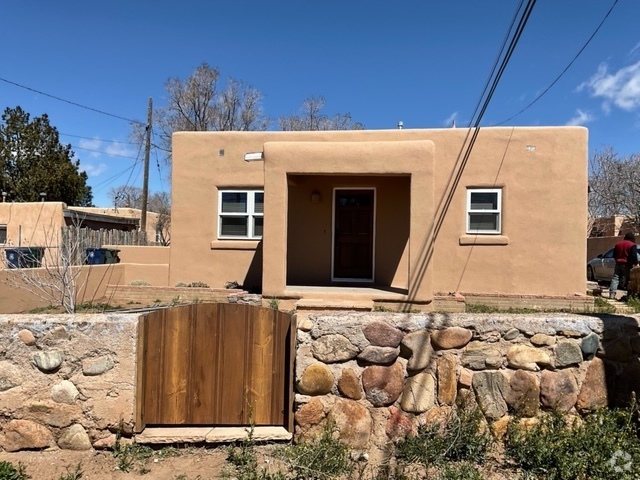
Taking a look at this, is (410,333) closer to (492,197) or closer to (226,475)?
(226,475)

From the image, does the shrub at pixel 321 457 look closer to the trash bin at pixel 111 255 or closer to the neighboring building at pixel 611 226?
the trash bin at pixel 111 255

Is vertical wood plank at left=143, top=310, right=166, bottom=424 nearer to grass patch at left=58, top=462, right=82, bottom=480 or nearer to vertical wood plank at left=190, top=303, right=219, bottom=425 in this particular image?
vertical wood plank at left=190, top=303, right=219, bottom=425

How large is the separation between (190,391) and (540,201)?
28.7 feet

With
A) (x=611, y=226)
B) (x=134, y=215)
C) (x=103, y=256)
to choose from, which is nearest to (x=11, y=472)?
(x=103, y=256)

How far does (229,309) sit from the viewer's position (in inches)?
154

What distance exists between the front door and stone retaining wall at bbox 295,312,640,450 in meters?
6.66

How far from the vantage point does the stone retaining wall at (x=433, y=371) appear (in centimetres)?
366

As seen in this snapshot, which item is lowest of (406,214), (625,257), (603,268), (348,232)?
(603,268)

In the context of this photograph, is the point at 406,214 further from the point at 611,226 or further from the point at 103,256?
the point at 611,226

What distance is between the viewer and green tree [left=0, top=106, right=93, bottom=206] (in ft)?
103

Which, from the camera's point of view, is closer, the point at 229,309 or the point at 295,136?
the point at 229,309

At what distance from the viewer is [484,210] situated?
398 inches

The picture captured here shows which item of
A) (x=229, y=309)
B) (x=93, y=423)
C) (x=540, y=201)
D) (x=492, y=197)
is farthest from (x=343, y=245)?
(x=93, y=423)

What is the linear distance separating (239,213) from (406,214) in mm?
3903
